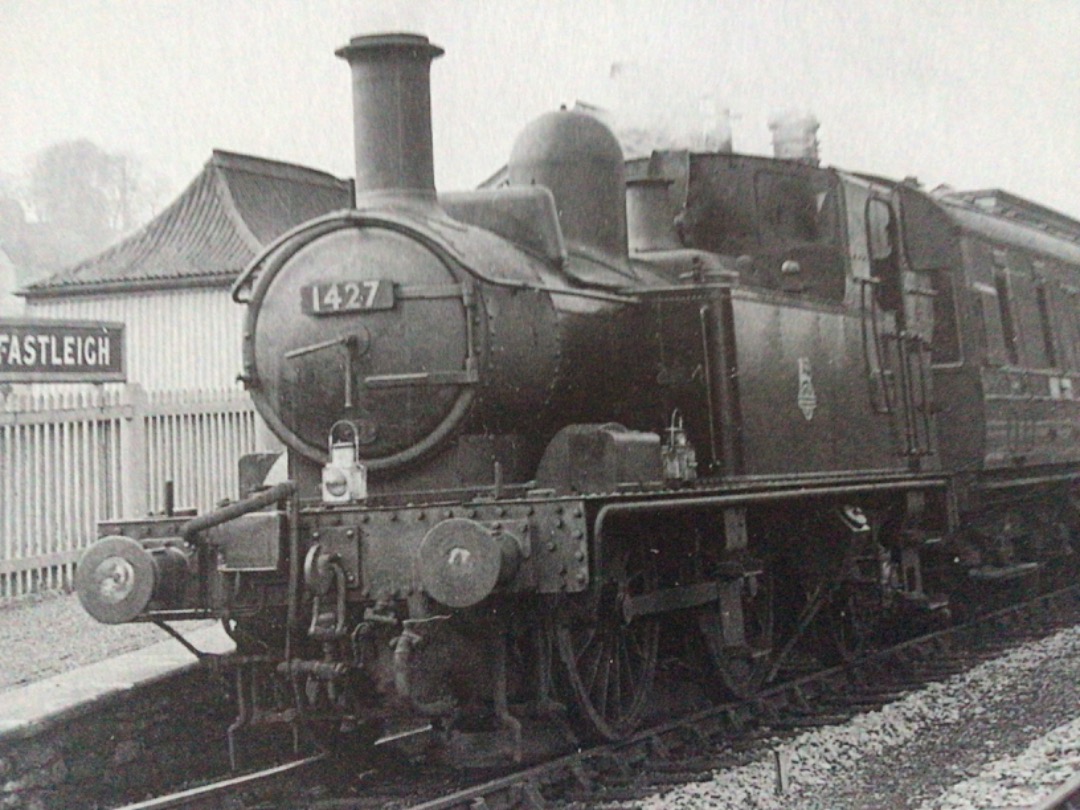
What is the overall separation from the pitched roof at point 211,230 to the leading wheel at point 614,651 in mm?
17023

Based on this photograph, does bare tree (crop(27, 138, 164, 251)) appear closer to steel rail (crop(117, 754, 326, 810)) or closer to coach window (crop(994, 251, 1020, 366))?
coach window (crop(994, 251, 1020, 366))

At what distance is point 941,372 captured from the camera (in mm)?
11281

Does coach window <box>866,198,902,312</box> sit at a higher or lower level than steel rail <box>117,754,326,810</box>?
higher

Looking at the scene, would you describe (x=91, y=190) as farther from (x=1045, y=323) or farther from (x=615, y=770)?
(x=615, y=770)

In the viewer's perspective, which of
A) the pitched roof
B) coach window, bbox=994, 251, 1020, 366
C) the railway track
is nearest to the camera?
the railway track

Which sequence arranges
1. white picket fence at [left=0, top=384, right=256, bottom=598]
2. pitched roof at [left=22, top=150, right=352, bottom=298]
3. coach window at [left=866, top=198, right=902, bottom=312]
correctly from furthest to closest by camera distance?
1. pitched roof at [left=22, top=150, right=352, bottom=298]
2. white picket fence at [left=0, top=384, right=256, bottom=598]
3. coach window at [left=866, top=198, right=902, bottom=312]

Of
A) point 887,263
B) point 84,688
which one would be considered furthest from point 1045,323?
point 84,688

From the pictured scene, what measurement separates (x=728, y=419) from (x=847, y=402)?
170cm

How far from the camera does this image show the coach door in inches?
371

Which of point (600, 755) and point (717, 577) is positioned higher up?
point (717, 577)

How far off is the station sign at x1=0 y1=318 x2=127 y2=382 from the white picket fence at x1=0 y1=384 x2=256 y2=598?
0.53m

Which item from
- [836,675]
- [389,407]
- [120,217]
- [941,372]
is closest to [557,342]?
[389,407]

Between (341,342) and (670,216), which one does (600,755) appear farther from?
(670,216)

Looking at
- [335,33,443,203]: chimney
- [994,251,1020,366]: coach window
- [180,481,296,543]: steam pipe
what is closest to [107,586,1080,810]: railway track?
[180,481,296,543]: steam pipe
